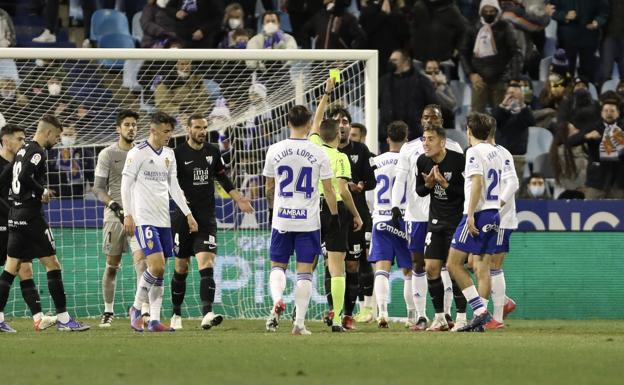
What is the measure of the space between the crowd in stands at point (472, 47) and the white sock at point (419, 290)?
220 inches

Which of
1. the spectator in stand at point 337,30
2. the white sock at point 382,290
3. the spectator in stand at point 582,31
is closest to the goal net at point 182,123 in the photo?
the white sock at point 382,290

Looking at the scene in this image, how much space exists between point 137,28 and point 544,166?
7.50 m

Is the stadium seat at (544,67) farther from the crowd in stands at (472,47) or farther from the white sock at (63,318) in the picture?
the white sock at (63,318)

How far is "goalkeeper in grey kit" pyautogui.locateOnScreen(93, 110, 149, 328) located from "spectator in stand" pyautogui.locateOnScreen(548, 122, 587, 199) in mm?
8262

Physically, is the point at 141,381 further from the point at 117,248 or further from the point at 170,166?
the point at 117,248

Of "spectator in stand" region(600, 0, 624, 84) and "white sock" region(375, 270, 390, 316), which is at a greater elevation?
"spectator in stand" region(600, 0, 624, 84)

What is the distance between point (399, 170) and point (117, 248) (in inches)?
141

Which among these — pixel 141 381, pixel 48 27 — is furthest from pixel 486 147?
pixel 48 27

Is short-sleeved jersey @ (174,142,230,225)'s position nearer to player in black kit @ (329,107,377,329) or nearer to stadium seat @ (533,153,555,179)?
player in black kit @ (329,107,377,329)

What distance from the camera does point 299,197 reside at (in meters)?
13.7

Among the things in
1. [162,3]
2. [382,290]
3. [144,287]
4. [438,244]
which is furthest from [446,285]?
[162,3]

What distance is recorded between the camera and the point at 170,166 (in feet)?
48.1

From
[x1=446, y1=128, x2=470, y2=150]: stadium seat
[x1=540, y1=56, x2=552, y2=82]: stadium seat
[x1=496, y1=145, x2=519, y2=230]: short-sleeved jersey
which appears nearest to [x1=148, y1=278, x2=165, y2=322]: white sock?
[x1=496, y1=145, x2=519, y2=230]: short-sleeved jersey

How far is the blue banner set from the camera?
752 inches
